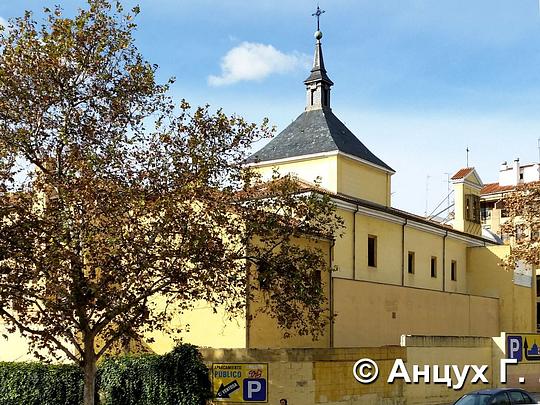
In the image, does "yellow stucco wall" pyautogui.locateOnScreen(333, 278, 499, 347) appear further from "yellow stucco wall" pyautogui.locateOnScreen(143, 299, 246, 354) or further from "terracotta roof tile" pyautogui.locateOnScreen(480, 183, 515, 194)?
"terracotta roof tile" pyautogui.locateOnScreen(480, 183, 515, 194)

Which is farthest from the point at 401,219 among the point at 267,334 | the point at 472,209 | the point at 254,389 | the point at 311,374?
the point at 254,389

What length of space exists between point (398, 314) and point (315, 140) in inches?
378

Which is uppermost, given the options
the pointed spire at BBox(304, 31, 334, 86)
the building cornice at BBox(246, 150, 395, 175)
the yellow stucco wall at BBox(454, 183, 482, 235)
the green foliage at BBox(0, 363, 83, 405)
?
the pointed spire at BBox(304, 31, 334, 86)

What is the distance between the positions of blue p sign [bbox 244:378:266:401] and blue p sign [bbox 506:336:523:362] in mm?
13890

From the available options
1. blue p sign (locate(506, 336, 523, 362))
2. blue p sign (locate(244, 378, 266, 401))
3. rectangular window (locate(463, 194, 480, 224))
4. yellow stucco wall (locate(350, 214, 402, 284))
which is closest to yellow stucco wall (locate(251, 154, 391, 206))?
yellow stucco wall (locate(350, 214, 402, 284))

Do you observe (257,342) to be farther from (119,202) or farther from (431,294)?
(431,294)

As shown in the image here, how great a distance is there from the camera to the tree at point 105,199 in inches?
710

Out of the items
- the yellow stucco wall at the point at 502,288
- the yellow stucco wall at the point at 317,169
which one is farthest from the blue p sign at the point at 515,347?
the yellow stucco wall at the point at 502,288

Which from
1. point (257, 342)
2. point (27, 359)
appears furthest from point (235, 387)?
point (27, 359)

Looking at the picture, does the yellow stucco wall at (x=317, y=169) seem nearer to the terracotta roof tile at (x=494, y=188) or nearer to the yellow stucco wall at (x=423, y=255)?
the yellow stucco wall at (x=423, y=255)

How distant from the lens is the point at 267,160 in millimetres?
40219

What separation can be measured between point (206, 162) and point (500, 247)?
3049cm

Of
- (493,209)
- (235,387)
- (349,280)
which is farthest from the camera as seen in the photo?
(493,209)

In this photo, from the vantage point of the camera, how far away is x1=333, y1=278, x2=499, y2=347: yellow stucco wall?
31.6m
